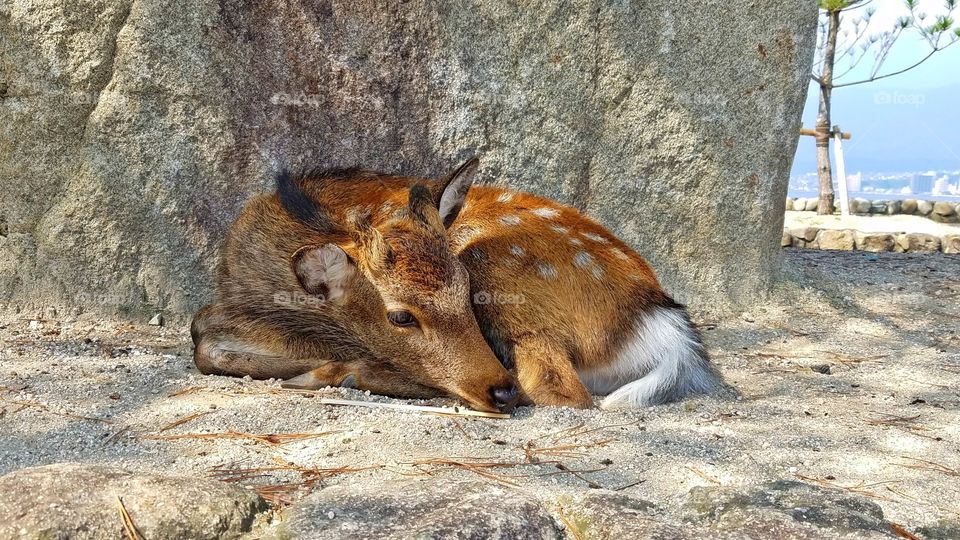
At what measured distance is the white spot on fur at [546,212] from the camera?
4746mm

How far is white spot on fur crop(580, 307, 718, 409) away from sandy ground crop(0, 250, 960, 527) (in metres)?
0.12

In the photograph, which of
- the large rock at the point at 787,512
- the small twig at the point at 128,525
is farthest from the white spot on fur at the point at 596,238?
the small twig at the point at 128,525

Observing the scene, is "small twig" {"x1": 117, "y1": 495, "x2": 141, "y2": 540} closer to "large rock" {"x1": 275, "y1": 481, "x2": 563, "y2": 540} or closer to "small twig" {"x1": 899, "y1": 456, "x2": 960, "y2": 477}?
"large rock" {"x1": 275, "y1": 481, "x2": 563, "y2": 540}

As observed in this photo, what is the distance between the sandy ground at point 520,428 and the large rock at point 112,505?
10.9 inches

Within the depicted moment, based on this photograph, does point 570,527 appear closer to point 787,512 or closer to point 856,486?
point 787,512

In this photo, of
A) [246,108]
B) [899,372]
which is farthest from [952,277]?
[246,108]

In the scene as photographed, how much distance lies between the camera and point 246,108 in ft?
17.2

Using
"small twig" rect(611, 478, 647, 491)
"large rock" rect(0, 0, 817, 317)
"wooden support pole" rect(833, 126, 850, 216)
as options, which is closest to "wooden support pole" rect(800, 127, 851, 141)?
"wooden support pole" rect(833, 126, 850, 216)

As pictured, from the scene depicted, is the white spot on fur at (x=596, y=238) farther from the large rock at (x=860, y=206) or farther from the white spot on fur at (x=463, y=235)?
the large rock at (x=860, y=206)

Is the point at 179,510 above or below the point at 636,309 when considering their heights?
below

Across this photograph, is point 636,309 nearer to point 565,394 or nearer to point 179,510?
point 565,394

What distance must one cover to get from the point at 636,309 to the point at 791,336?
193 centimetres

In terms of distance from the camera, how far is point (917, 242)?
13.8m

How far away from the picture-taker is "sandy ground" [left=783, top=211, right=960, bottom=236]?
608 inches
